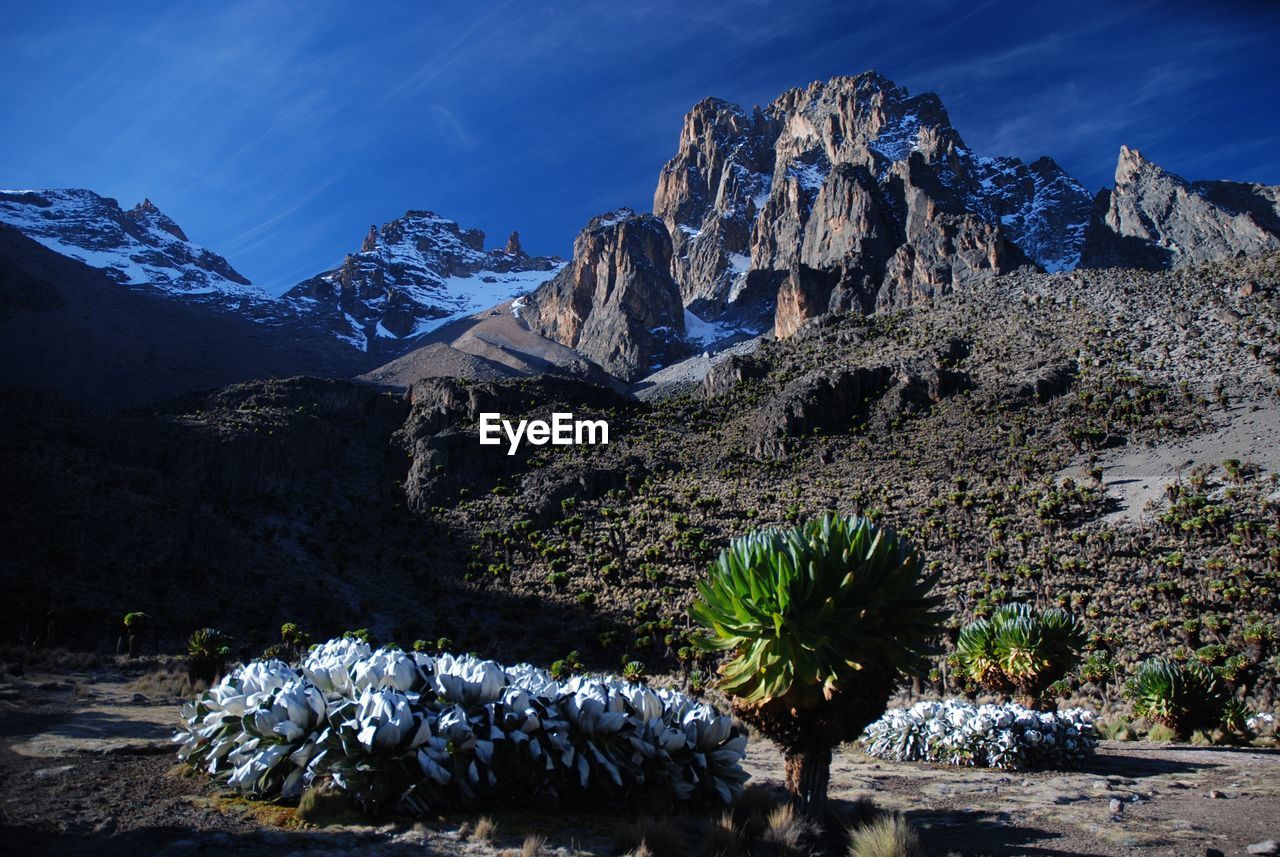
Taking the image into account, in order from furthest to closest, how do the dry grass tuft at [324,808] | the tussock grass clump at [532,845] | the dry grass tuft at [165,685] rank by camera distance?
the dry grass tuft at [165,685] → the dry grass tuft at [324,808] → the tussock grass clump at [532,845]

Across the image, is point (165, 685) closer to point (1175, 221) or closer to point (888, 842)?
point (888, 842)

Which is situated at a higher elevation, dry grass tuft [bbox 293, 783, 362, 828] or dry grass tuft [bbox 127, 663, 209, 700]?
dry grass tuft [bbox 293, 783, 362, 828]

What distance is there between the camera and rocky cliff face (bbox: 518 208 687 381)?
144875mm

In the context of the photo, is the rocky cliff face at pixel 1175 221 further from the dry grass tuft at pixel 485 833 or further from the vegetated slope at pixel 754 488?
the dry grass tuft at pixel 485 833

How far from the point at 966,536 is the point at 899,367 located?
26.5m

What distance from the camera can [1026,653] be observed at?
41.8 ft

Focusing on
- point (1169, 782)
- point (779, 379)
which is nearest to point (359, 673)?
point (1169, 782)

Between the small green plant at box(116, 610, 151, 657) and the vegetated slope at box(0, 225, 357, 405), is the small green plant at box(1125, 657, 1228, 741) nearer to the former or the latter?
the small green plant at box(116, 610, 151, 657)

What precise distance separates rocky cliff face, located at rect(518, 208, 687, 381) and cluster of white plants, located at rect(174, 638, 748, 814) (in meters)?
131

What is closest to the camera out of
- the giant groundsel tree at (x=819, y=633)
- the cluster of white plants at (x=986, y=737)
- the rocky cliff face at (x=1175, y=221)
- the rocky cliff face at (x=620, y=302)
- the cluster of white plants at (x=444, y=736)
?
the cluster of white plants at (x=444, y=736)

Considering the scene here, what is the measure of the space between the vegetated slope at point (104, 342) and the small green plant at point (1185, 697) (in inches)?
4006

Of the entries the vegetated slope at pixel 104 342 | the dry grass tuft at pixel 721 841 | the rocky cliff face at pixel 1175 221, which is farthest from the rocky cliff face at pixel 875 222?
the dry grass tuft at pixel 721 841

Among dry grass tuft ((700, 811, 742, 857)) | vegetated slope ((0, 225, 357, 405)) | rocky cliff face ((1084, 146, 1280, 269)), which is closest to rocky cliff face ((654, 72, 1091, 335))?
rocky cliff face ((1084, 146, 1280, 269))

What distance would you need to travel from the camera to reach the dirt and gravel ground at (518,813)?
17.6 ft
